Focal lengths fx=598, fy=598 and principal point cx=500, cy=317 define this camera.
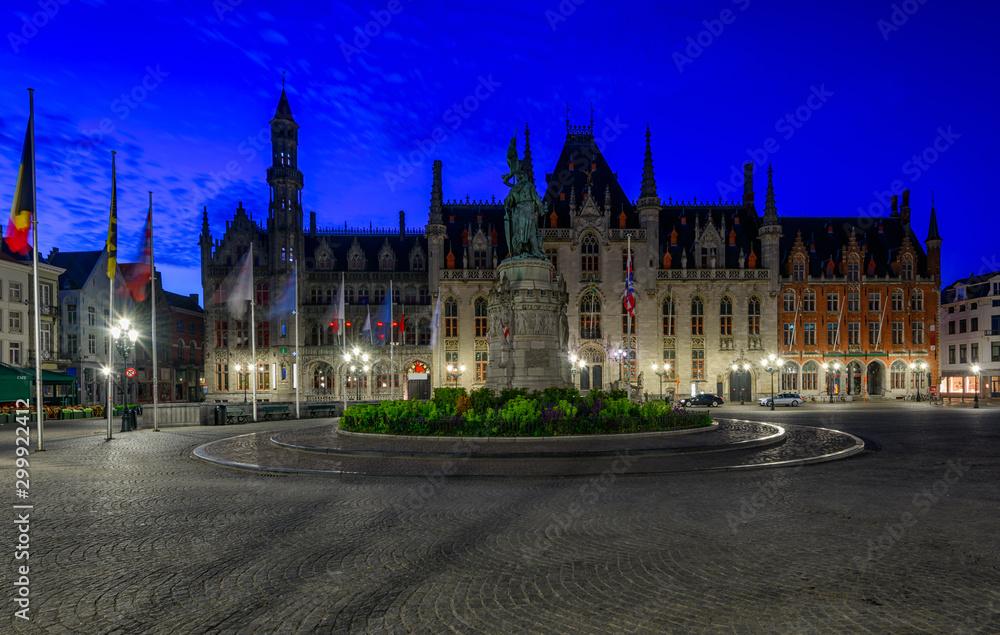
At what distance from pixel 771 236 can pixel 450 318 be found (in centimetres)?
3160

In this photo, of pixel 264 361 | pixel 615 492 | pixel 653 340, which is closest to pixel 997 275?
pixel 653 340

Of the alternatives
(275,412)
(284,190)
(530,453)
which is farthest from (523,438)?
(284,190)

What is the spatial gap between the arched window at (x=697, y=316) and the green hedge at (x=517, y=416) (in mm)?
36726

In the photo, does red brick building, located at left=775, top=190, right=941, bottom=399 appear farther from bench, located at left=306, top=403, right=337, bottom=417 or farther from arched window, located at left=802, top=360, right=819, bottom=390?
bench, located at left=306, top=403, right=337, bottom=417

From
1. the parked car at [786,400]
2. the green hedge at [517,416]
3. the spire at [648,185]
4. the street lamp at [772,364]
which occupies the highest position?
the spire at [648,185]

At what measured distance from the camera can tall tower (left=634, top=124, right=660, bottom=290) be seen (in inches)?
2215

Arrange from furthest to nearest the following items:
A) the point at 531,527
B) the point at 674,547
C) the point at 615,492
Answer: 1. the point at 615,492
2. the point at 531,527
3. the point at 674,547

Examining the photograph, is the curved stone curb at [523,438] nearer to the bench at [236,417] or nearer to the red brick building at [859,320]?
the bench at [236,417]

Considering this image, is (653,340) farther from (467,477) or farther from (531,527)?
(531,527)

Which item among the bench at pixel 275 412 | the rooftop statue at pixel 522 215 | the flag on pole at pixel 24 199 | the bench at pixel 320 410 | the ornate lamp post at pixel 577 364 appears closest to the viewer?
the flag on pole at pixel 24 199

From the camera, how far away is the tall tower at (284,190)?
187 feet

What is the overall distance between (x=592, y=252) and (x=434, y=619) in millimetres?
53028

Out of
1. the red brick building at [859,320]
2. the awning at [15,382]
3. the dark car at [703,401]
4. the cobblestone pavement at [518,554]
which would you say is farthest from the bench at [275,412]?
the red brick building at [859,320]

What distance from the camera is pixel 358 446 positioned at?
58.4 feet
